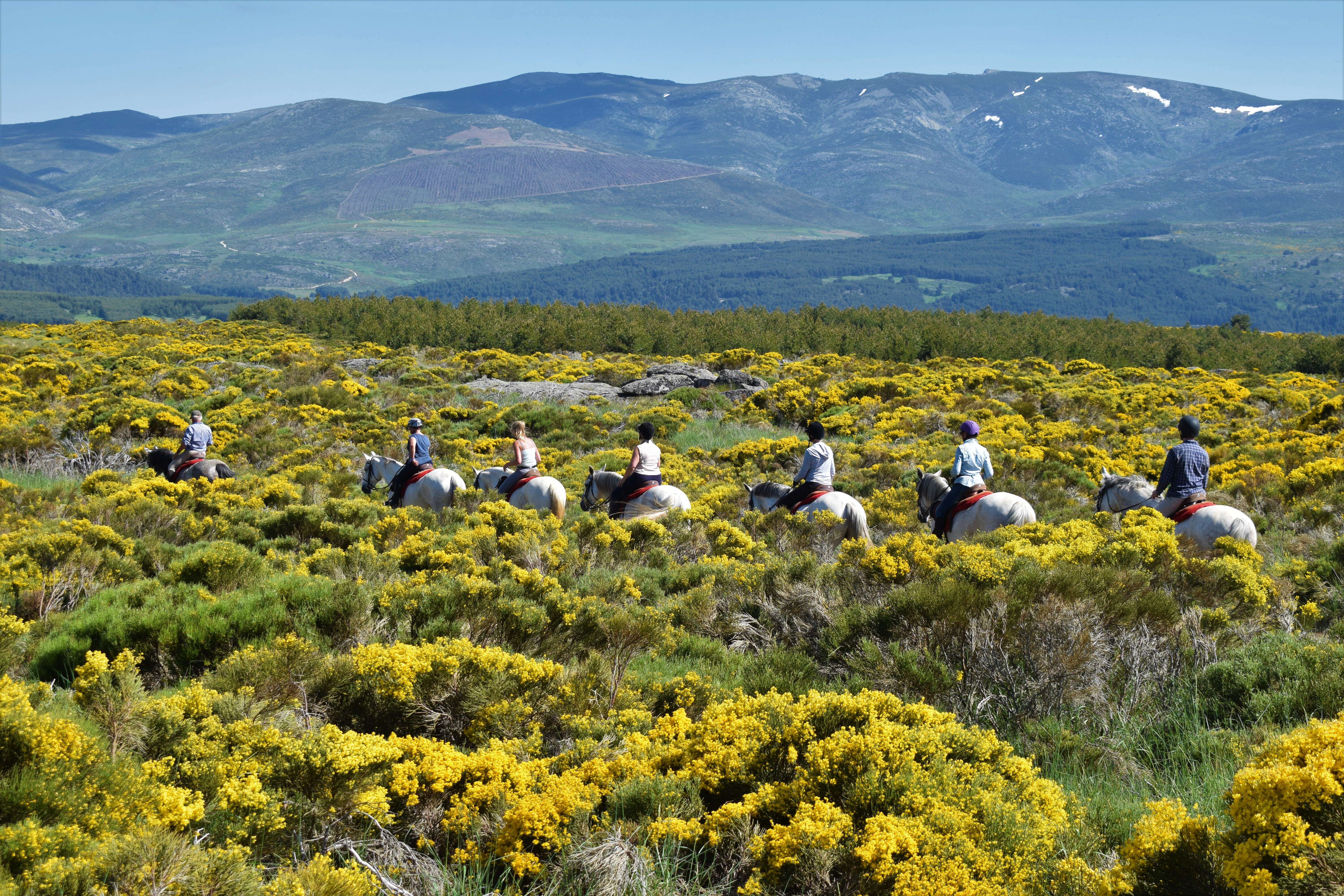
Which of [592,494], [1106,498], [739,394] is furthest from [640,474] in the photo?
[739,394]

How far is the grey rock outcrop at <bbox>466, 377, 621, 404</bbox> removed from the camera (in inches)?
1033

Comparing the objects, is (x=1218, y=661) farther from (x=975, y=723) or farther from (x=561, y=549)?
(x=561, y=549)

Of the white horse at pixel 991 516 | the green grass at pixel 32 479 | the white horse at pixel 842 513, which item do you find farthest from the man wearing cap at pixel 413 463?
the white horse at pixel 991 516

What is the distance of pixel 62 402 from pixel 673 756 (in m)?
24.8

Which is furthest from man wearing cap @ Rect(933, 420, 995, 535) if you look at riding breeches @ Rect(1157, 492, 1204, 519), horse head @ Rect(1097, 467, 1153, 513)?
riding breeches @ Rect(1157, 492, 1204, 519)

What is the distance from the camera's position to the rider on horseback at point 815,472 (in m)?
10.8

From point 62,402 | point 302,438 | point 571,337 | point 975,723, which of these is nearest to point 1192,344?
point 571,337

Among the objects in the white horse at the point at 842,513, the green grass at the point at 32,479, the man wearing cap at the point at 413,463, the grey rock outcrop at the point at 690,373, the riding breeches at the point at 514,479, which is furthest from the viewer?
the grey rock outcrop at the point at 690,373

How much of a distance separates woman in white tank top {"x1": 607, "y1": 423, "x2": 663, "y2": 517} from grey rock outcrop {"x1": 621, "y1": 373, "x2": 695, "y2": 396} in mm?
15386

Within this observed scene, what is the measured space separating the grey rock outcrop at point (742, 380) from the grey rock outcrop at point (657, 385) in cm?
111

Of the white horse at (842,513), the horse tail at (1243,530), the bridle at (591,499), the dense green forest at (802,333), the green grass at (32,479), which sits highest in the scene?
the dense green forest at (802,333)

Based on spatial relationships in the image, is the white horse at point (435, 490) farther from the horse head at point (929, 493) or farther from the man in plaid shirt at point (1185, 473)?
the man in plaid shirt at point (1185, 473)

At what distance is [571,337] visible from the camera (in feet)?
150

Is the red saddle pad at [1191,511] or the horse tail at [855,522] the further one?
the horse tail at [855,522]
